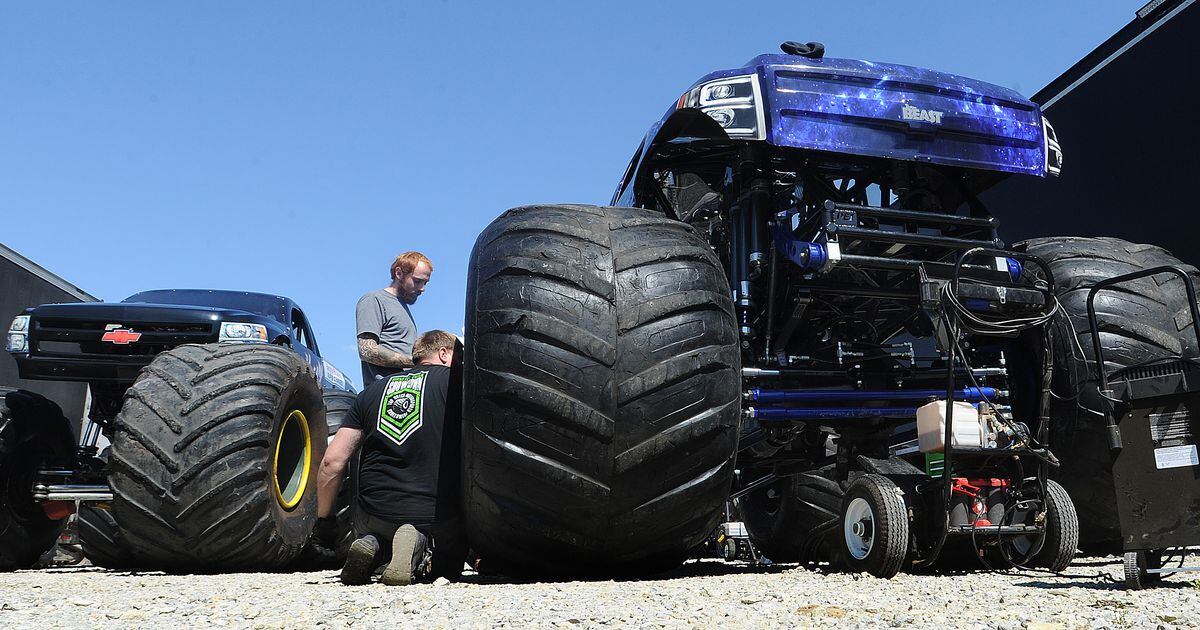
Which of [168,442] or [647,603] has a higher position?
[168,442]

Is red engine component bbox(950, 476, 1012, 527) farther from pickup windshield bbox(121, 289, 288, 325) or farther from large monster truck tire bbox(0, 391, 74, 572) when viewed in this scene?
pickup windshield bbox(121, 289, 288, 325)

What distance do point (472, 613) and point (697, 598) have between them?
2.23ft

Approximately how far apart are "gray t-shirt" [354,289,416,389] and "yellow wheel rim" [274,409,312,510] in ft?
2.30

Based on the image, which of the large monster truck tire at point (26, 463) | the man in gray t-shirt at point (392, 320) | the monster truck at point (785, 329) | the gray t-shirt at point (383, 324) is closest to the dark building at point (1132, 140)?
the monster truck at point (785, 329)

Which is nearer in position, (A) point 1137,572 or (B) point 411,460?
(A) point 1137,572

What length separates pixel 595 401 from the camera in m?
3.18

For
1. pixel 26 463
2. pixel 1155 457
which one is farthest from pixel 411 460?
pixel 1155 457

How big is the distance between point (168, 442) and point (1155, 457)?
12.8 ft

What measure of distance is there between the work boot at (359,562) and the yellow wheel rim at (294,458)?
1289 mm

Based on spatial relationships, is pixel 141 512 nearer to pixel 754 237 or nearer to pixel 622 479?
pixel 622 479

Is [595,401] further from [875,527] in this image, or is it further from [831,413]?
[831,413]

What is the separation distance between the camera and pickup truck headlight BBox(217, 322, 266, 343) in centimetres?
600

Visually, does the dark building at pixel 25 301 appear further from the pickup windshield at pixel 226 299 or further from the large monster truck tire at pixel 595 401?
the large monster truck tire at pixel 595 401

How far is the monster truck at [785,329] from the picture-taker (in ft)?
10.7
